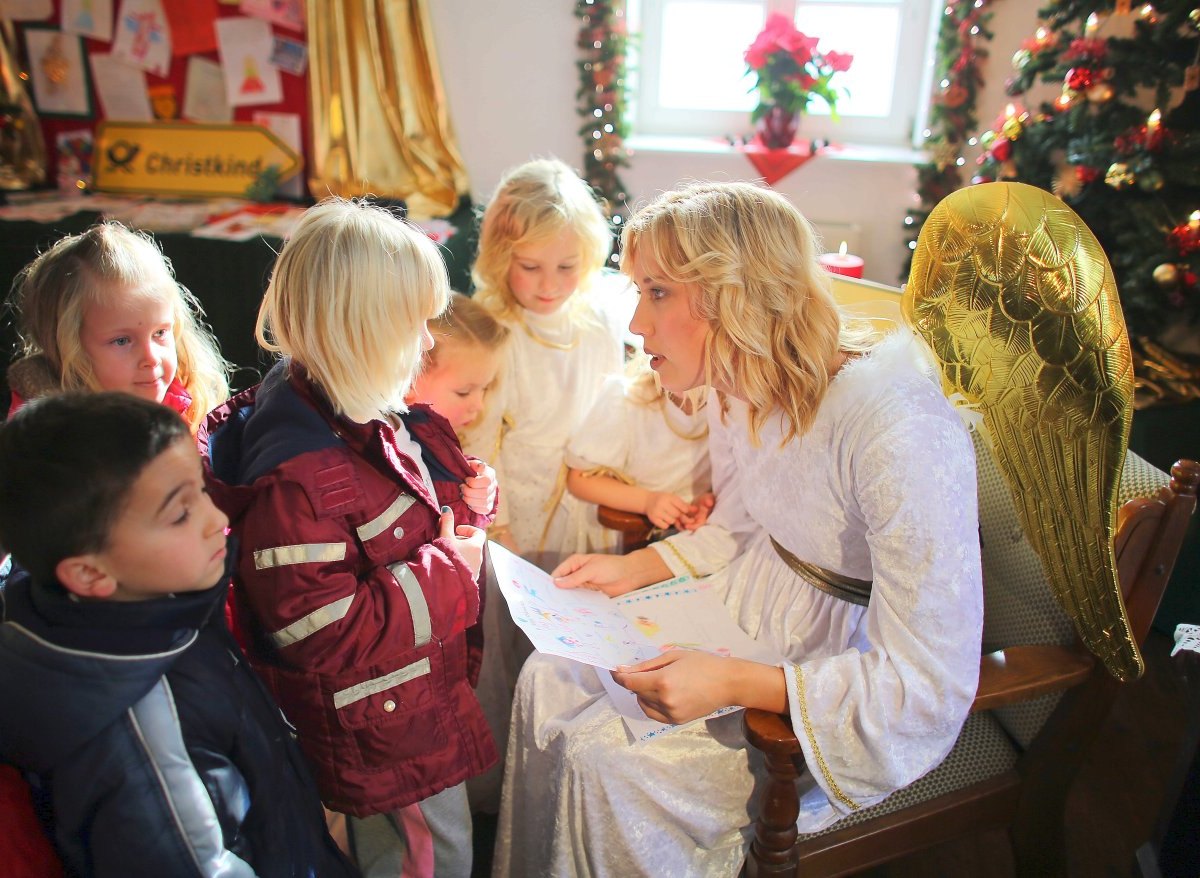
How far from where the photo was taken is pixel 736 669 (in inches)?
49.7

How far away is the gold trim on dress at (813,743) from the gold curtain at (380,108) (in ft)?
9.80

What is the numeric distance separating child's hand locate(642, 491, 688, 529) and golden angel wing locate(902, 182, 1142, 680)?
60 centimetres

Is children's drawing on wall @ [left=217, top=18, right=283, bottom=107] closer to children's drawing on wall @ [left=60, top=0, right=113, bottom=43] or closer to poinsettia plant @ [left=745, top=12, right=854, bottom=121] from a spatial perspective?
children's drawing on wall @ [left=60, top=0, right=113, bottom=43]

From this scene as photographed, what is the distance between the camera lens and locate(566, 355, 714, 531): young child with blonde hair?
1.83 metres

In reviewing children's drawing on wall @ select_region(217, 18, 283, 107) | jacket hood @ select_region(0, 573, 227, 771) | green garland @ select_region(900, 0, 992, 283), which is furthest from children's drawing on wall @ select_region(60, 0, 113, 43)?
jacket hood @ select_region(0, 573, 227, 771)

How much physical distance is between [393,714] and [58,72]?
376 centimetres

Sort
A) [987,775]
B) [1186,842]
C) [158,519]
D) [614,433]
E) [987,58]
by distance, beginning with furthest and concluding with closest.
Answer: [987,58] → [614,433] → [987,775] → [1186,842] → [158,519]

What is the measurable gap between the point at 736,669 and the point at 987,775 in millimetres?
528

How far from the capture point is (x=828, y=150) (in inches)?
149

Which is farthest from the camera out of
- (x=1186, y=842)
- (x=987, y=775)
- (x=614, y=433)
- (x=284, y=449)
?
(x=614, y=433)

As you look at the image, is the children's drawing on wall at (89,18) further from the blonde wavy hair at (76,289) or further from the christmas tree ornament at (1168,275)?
the christmas tree ornament at (1168,275)

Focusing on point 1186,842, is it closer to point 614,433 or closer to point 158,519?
point 614,433

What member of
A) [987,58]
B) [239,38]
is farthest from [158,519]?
[987,58]

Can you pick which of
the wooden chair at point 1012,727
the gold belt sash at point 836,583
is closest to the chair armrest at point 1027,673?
the wooden chair at point 1012,727
